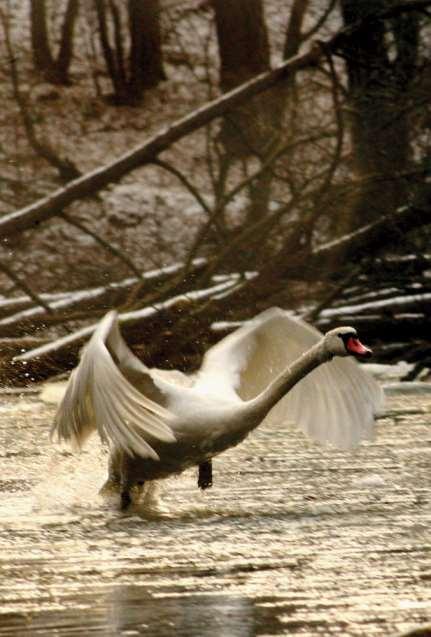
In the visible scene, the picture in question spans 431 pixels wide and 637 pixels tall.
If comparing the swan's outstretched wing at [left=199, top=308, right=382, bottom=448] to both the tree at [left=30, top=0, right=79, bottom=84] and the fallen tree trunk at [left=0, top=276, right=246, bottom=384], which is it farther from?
the tree at [left=30, top=0, right=79, bottom=84]

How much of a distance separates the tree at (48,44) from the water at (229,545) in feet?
29.8

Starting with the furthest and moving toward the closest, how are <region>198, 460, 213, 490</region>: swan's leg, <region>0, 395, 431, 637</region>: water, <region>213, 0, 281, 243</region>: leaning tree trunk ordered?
<region>213, 0, 281, 243</region>: leaning tree trunk
<region>198, 460, 213, 490</region>: swan's leg
<region>0, 395, 431, 637</region>: water

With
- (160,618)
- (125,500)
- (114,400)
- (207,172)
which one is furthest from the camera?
(207,172)

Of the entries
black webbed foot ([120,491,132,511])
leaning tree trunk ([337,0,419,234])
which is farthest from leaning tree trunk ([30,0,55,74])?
black webbed foot ([120,491,132,511])

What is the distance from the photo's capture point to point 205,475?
841 centimetres

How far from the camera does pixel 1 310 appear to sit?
15.3 metres

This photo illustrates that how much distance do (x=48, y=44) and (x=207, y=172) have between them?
2436mm

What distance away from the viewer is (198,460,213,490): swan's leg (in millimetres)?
8375

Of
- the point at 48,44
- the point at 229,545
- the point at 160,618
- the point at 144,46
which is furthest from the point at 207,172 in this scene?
the point at 160,618

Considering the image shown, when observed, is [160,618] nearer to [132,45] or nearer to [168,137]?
[168,137]

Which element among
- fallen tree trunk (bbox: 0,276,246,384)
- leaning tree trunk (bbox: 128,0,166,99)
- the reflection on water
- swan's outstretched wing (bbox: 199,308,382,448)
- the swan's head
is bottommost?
fallen tree trunk (bbox: 0,276,246,384)

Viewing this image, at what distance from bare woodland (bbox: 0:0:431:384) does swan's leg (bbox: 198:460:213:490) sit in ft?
16.7

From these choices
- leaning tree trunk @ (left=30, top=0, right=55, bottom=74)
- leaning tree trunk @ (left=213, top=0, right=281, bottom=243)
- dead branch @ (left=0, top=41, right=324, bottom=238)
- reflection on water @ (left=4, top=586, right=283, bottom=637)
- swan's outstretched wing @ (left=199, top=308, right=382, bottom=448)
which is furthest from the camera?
leaning tree trunk @ (left=30, top=0, right=55, bottom=74)

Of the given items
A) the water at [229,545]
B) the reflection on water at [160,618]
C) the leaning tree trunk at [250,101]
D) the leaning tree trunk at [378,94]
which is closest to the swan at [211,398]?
the water at [229,545]
